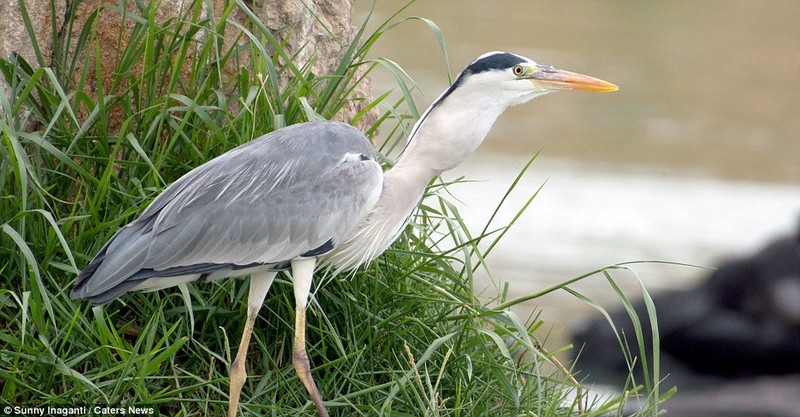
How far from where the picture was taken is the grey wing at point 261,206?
348 cm

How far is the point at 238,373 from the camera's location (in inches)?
137

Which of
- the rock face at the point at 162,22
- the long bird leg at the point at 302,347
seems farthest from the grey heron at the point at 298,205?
the rock face at the point at 162,22

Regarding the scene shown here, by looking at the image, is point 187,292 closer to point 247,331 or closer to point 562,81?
point 247,331

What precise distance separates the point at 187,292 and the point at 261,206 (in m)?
0.36

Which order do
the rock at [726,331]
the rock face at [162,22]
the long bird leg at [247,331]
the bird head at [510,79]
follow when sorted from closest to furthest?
the long bird leg at [247,331] → the bird head at [510,79] → the rock face at [162,22] → the rock at [726,331]

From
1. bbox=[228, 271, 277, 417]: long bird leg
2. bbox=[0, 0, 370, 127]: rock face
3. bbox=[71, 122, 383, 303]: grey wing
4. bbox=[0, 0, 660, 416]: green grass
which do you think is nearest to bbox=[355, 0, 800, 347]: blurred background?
bbox=[0, 0, 370, 127]: rock face

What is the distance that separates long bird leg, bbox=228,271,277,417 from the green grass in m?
0.10

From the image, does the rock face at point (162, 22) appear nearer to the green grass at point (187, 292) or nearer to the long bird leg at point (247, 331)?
the green grass at point (187, 292)

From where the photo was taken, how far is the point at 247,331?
11.6 ft

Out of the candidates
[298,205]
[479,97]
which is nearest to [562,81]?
[479,97]

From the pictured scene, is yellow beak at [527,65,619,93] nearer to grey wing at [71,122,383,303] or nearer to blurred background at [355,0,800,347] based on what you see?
grey wing at [71,122,383,303]

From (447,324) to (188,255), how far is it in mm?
1014

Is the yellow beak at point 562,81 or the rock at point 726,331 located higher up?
the yellow beak at point 562,81

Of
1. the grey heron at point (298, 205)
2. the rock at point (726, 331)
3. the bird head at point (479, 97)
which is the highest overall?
the bird head at point (479, 97)
